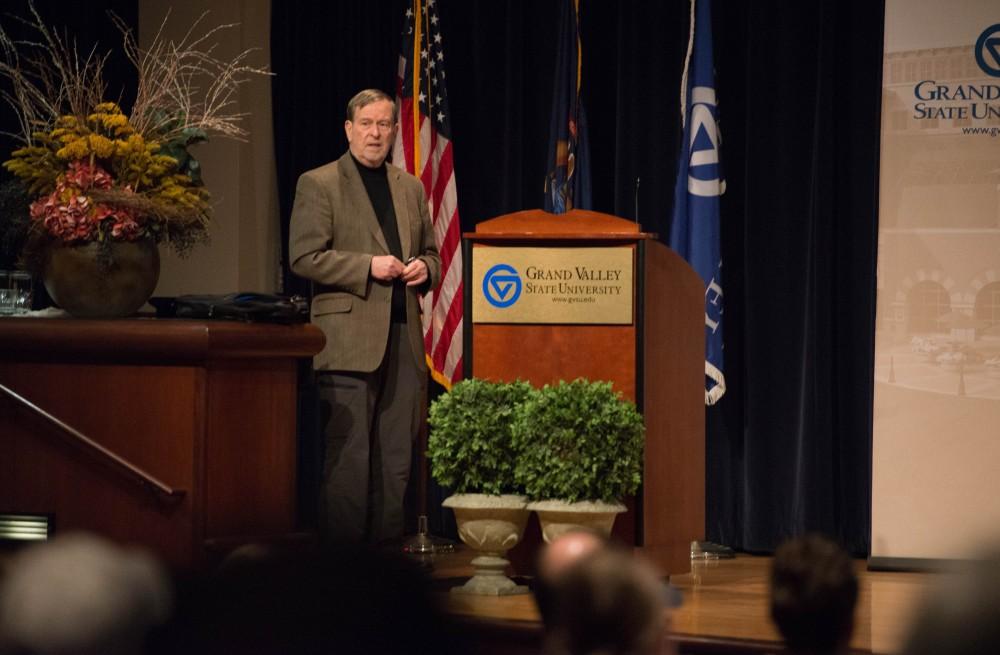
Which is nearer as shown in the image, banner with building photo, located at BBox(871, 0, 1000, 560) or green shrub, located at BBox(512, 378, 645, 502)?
green shrub, located at BBox(512, 378, 645, 502)

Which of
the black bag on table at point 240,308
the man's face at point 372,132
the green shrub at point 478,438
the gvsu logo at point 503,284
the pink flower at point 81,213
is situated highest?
the man's face at point 372,132

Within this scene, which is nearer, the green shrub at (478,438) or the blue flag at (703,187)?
the green shrub at (478,438)

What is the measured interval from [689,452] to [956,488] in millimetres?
1133

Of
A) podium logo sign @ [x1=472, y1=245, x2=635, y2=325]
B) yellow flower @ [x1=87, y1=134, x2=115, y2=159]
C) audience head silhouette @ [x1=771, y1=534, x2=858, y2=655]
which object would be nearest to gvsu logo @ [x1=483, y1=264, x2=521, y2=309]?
podium logo sign @ [x1=472, y1=245, x2=635, y2=325]

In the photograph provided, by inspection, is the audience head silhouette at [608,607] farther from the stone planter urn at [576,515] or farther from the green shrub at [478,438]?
the green shrub at [478,438]

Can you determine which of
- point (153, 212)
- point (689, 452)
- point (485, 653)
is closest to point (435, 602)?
point (485, 653)

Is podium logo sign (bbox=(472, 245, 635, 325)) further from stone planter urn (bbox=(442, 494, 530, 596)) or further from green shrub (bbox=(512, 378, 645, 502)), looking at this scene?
stone planter urn (bbox=(442, 494, 530, 596))

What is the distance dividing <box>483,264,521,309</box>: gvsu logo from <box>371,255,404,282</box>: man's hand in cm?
37

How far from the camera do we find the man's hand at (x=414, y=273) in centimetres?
454

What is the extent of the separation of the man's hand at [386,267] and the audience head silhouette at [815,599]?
2.90 metres

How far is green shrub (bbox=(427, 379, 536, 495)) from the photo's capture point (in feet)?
13.4

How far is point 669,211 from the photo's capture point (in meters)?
5.94

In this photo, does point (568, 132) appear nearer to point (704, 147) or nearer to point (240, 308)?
point (704, 147)

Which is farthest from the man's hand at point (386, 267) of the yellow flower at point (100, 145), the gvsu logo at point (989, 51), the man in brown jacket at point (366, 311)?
the gvsu logo at point (989, 51)
